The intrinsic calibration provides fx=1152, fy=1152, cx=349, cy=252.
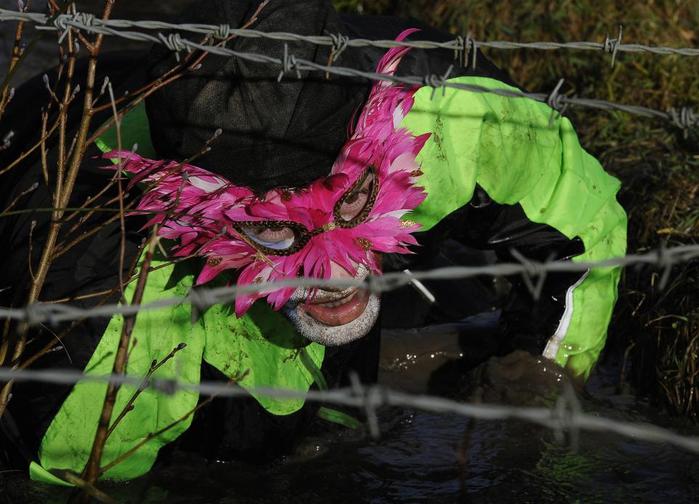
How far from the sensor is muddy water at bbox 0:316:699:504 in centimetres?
358

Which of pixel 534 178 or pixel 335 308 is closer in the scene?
pixel 335 308

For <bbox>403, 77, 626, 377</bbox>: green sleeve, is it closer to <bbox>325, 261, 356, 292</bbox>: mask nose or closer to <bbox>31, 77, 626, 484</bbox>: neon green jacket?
<bbox>31, 77, 626, 484</bbox>: neon green jacket

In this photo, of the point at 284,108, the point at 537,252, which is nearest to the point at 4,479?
the point at 284,108

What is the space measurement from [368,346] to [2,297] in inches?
48.8

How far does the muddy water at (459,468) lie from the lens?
3.58m

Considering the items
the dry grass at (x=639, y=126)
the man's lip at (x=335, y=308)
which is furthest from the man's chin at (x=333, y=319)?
the dry grass at (x=639, y=126)

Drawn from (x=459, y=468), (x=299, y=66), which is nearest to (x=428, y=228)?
(x=459, y=468)

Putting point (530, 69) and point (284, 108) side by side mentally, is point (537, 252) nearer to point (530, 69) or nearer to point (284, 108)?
point (284, 108)

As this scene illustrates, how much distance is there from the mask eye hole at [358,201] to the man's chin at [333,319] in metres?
0.25

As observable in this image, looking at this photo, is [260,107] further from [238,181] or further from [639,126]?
[639,126]

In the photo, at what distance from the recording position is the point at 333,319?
10.8 feet

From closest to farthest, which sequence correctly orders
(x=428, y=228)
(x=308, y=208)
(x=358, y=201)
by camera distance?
(x=308, y=208) → (x=358, y=201) → (x=428, y=228)

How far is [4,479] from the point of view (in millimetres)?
3545

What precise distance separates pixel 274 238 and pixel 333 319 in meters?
0.30
